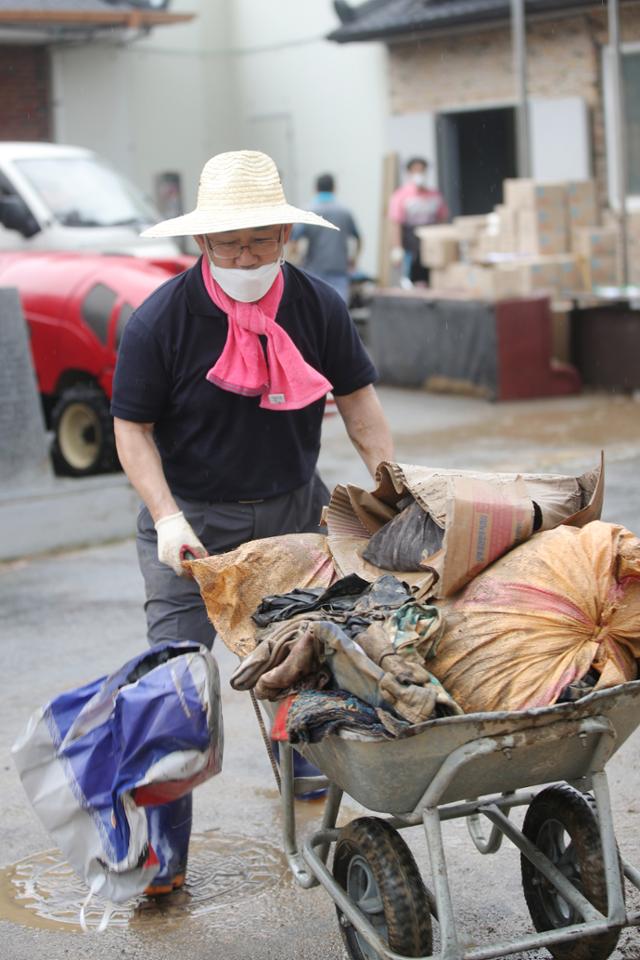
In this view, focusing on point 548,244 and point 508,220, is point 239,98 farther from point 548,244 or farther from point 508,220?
point 548,244

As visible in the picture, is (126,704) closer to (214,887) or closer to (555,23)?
(214,887)

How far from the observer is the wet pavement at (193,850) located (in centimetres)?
372

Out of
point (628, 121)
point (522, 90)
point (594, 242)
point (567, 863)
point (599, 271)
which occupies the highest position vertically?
point (522, 90)

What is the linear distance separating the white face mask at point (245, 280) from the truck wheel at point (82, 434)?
6.30 m

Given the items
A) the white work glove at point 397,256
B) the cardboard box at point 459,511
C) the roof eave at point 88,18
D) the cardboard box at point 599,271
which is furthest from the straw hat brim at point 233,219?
the roof eave at point 88,18

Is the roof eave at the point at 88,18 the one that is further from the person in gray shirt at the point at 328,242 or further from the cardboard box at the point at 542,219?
the cardboard box at the point at 542,219

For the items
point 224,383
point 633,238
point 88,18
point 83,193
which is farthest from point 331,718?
point 88,18

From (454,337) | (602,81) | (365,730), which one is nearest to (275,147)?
(602,81)

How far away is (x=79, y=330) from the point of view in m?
9.98

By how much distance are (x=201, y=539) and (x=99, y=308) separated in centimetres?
607

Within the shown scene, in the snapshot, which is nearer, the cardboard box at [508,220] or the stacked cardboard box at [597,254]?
the stacked cardboard box at [597,254]

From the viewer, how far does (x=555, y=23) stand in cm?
1725

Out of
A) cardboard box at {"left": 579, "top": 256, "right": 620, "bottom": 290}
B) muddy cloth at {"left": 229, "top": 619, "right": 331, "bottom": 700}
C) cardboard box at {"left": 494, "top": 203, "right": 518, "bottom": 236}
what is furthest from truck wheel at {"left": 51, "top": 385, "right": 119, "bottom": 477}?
muddy cloth at {"left": 229, "top": 619, "right": 331, "bottom": 700}

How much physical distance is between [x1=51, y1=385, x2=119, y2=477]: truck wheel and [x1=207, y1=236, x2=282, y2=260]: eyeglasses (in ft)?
20.8
